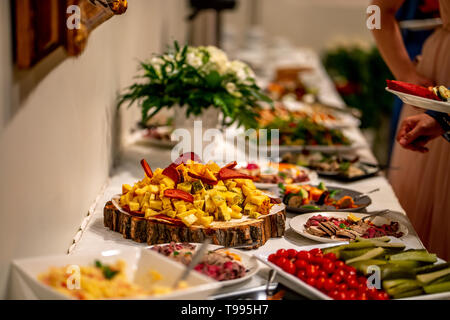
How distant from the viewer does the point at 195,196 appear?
5.13 feet

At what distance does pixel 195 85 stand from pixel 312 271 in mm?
1172

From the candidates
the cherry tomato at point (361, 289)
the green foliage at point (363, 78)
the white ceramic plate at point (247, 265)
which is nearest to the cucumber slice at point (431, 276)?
the cherry tomato at point (361, 289)

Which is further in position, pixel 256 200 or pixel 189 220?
pixel 256 200

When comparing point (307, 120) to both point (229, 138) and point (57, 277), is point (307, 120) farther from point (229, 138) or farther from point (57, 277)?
point (57, 277)

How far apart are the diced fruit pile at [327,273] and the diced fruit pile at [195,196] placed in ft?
0.79

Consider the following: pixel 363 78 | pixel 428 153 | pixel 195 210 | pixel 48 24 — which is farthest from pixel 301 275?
pixel 363 78

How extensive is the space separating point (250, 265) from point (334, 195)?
0.76 metres

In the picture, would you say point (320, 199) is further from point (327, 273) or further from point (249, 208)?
point (327, 273)

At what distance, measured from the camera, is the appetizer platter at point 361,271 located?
1215mm

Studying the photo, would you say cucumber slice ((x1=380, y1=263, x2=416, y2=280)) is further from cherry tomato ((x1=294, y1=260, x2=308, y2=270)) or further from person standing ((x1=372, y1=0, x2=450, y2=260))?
person standing ((x1=372, y1=0, x2=450, y2=260))

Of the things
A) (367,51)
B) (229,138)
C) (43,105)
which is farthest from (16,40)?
(367,51)

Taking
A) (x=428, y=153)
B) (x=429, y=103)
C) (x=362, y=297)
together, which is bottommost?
(x=362, y=297)

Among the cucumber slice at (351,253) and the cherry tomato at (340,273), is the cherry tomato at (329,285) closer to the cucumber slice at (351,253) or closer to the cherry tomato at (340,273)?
the cherry tomato at (340,273)

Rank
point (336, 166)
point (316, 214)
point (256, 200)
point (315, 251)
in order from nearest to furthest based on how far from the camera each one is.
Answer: point (315, 251) → point (256, 200) → point (316, 214) → point (336, 166)
